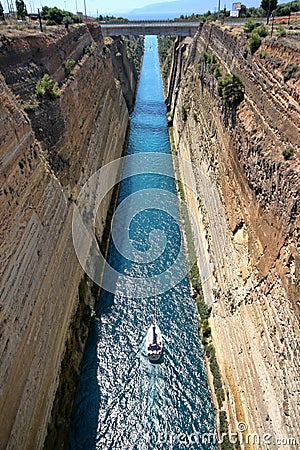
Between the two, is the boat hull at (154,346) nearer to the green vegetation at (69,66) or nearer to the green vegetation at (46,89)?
the green vegetation at (46,89)

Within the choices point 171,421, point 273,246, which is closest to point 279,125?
point 273,246

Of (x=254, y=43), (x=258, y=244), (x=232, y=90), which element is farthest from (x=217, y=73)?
(x=258, y=244)

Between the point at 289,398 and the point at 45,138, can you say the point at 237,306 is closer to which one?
the point at 289,398

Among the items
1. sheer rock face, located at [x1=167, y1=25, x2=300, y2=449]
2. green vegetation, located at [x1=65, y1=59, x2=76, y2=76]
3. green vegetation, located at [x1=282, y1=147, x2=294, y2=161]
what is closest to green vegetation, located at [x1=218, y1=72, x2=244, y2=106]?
sheer rock face, located at [x1=167, y1=25, x2=300, y2=449]

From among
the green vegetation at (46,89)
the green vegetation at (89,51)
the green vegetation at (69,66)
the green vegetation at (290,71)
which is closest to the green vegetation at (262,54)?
the green vegetation at (290,71)

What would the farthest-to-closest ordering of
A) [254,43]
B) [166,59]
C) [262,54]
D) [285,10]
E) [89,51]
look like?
1. [166,59]
2. [285,10]
3. [89,51]
4. [254,43]
5. [262,54]

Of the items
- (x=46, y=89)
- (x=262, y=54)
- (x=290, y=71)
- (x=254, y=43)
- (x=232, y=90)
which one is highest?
(x=254, y=43)

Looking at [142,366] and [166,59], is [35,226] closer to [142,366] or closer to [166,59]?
[142,366]
